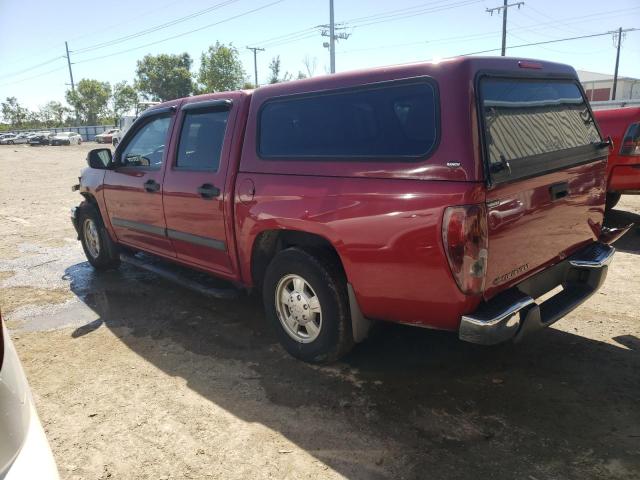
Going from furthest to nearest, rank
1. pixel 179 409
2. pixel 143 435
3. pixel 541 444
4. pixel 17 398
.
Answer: pixel 179 409 < pixel 143 435 < pixel 541 444 < pixel 17 398

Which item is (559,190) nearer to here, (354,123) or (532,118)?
(532,118)

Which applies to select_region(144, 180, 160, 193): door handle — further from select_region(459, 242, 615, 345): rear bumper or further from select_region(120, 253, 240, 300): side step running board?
select_region(459, 242, 615, 345): rear bumper

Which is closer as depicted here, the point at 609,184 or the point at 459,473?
the point at 459,473

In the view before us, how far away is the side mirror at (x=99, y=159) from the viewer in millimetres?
5195

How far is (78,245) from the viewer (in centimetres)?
735

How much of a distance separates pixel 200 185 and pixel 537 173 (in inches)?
98.4

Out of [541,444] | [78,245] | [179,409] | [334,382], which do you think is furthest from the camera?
[78,245]

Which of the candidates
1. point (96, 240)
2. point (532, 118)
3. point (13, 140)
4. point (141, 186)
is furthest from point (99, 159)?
point (13, 140)

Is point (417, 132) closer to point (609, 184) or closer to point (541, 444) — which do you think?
point (541, 444)

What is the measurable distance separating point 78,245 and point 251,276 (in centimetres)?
472

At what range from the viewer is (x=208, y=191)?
3850mm

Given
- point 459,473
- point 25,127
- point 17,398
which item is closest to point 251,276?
point 459,473

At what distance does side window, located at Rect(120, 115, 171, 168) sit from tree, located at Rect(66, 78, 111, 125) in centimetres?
9153

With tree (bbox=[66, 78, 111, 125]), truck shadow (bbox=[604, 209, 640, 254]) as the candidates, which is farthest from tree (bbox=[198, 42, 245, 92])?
truck shadow (bbox=[604, 209, 640, 254])
